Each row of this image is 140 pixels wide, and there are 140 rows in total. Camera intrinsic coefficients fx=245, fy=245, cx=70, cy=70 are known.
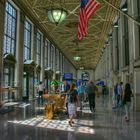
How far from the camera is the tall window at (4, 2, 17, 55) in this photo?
18.6m

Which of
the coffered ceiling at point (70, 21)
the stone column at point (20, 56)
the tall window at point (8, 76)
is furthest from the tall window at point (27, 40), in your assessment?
the tall window at point (8, 76)

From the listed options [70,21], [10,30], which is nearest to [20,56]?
[10,30]

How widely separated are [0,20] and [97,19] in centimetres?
1135

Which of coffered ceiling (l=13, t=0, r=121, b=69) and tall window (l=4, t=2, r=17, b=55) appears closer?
tall window (l=4, t=2, r=17, b=55)

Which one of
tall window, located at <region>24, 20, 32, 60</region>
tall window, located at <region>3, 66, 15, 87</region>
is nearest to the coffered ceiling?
tall window, located at <region>24, 20, 32, 60</region>

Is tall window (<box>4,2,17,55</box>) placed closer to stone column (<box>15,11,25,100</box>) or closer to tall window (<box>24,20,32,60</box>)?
stone column (<box>15,11,25,100</box>)

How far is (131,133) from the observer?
6875 millimetres

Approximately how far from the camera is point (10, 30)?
19391 mm

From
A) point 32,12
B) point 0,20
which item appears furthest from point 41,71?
point 0,20

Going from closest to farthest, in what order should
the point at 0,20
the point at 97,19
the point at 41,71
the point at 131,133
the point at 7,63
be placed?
the point at 131,133 < the point at 0,20 < the point at 7,63 < the point at 97,19 < the point at 41,71

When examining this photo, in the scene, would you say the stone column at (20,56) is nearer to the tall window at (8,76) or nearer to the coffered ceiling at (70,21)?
the tall window at (8,76)

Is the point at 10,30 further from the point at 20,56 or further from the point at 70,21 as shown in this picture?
the point at 70,21

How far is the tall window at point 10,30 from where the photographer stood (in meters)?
18.6

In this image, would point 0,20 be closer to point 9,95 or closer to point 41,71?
point 9,95
